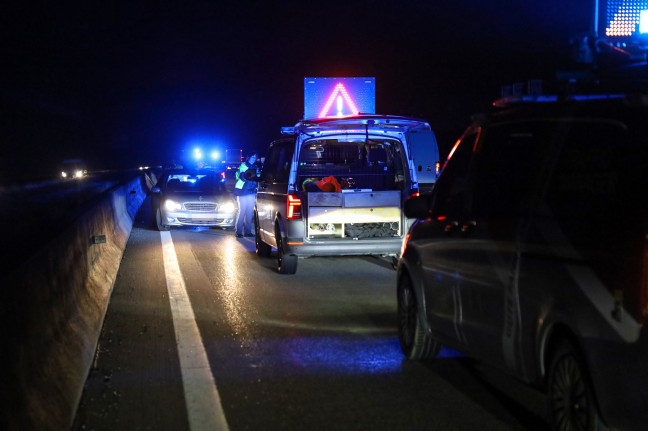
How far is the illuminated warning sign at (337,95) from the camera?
941 inches

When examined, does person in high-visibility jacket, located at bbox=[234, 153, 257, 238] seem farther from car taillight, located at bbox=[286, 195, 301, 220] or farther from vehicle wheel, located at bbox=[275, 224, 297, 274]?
car taillight, located at bbox=[286, 195, 301, 220]

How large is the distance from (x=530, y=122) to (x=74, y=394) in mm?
3597

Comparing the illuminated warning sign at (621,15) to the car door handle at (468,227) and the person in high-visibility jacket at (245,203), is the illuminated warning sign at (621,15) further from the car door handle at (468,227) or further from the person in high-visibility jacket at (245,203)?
the person in high-visibility jacket at (245,203)

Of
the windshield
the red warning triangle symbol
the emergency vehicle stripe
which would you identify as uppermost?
the red warning triangle symbol

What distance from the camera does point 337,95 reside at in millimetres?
24156

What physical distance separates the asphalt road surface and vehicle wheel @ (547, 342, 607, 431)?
2.18 feet

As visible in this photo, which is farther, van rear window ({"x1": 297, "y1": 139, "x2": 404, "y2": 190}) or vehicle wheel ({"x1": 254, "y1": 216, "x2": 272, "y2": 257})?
vehicle wheel ({"x1": 254, "y1": 216, "x2": 272, "y2": 257})

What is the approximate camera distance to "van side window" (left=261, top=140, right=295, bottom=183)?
12.7m

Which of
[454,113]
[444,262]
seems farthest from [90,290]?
[454,113]

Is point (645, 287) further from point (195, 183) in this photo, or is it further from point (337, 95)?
point (337, 95)

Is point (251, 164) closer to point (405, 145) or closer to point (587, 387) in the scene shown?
point (405, 145)

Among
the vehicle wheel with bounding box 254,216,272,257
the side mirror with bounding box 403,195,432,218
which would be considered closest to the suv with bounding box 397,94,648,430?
the side mirror with bounding box 403,195,432,218

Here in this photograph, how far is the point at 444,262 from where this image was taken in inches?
254

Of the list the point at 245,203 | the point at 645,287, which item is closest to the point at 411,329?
the point at 645,287
